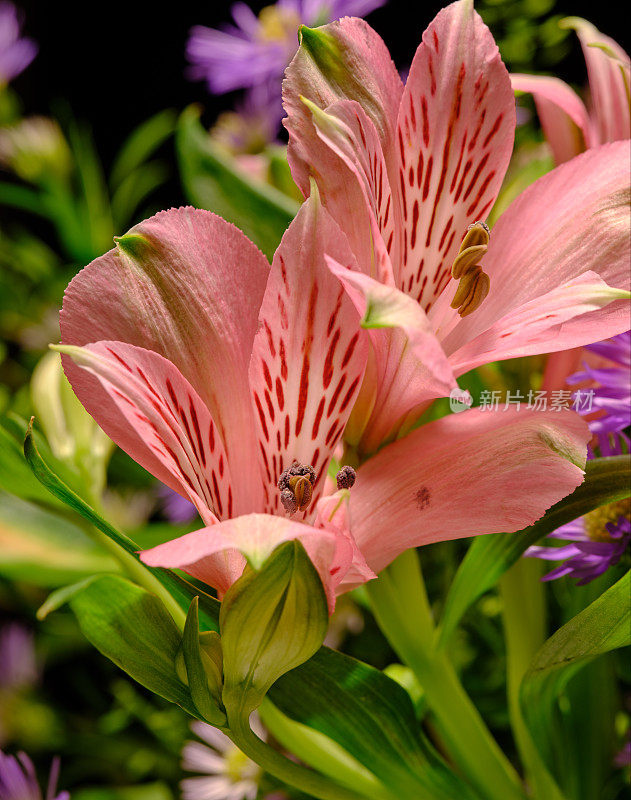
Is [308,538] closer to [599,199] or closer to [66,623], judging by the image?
[599,199]

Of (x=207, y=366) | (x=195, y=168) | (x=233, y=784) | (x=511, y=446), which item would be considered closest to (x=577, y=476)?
(x=511, y=446)

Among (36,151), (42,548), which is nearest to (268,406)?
(42,548)

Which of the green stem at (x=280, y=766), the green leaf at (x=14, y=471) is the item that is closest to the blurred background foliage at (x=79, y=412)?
the green leaf at (x=14, y=471)

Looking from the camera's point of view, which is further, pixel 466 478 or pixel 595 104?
pixel 595 104

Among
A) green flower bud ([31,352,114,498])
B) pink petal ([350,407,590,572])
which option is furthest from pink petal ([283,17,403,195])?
green flower bud ([31,352,114,498])

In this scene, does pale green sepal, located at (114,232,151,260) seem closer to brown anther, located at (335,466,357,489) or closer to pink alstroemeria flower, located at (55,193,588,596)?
pink alstroemeria flower, located at (55,193,588,596)

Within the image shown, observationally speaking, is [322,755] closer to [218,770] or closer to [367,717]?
[367,717]

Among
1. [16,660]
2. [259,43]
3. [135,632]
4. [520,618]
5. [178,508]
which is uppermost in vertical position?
[259,43]
